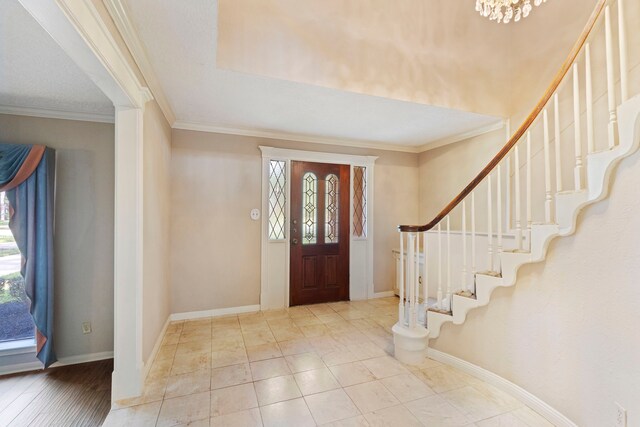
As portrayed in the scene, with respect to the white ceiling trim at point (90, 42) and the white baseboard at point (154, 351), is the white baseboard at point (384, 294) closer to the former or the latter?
the white baseboard at point (154, 351)

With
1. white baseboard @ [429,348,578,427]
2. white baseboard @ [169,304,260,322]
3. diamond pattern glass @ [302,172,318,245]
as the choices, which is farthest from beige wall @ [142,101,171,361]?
white baseboard @ [429,348,578,427]

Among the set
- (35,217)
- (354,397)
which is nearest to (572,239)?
(354,397)

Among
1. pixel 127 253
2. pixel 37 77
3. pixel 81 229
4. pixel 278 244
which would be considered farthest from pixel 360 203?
pixel 37 77

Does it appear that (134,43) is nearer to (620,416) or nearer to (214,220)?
(214,220)

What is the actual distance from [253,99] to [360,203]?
7.70ft

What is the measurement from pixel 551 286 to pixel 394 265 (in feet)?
8.82

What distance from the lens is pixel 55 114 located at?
8.42ft

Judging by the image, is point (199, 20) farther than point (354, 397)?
No

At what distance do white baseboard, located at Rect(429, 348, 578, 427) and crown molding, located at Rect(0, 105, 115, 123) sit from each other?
156 inches

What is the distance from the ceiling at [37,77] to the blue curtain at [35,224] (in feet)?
1.32

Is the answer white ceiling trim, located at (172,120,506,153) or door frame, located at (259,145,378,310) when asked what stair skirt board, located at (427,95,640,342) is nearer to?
white ceiling trim, located at (172,120,506,153)

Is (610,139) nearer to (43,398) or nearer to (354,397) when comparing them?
(354,397)

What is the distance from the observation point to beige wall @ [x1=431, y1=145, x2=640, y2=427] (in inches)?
55.8

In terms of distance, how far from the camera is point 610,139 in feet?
4.97
